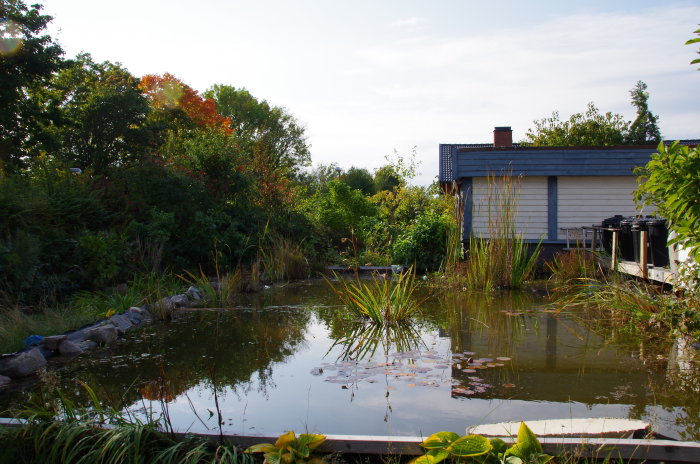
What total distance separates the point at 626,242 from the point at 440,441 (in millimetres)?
6542

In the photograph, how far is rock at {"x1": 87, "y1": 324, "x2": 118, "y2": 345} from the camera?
521 cm

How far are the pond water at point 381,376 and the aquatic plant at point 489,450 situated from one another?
2.11 feet

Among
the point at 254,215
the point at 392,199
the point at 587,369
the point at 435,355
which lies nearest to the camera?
the point at 587,369

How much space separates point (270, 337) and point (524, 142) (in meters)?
22.6

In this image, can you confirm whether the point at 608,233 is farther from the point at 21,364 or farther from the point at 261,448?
the point at 21,364

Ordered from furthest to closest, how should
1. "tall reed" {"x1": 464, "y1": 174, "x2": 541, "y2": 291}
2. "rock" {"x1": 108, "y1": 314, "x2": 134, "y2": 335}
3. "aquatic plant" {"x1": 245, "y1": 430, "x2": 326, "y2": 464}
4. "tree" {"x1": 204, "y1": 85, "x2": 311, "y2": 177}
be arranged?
"tree" {"x1": 204, "y1": 85, "x2": 311, "y2": 177}
"tall reed" {"x1": 464, "y1": 174, "x2": 541, "y2": 291}
"rock" {"x1": 108, "y1": 314, "x2": 134, "y2": 335}
"aquatic plant" {"x1": 245, "y1": 430, "x2": 326, "y2": 464}

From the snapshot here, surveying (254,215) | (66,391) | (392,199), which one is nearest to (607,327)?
(66,391)

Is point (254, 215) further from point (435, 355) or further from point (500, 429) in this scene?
point (500, 429)

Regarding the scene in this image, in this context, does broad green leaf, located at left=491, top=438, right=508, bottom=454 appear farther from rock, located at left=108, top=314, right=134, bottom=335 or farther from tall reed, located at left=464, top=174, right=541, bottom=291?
tall reed, located at left=464, top=174, right=541, bottom=291

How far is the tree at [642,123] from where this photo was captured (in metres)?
29.4

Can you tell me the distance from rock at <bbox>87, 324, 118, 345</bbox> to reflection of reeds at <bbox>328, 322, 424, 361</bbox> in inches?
83.2

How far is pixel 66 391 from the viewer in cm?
376

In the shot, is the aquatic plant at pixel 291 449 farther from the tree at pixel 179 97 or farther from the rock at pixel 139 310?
the tree at pixel 179 97

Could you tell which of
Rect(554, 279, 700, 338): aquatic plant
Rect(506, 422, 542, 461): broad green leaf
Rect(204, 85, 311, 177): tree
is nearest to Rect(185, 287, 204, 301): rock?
Rect(554, 279, 700, 338): aquatic plant
